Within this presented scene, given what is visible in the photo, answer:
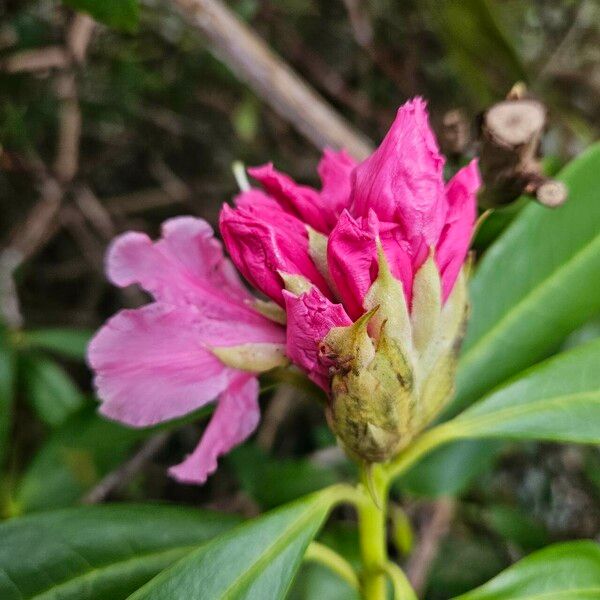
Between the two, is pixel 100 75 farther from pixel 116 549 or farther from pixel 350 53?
pixel 116 549

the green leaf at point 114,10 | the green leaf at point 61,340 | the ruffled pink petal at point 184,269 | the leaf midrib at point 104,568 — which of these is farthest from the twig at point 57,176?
the leaf midrib at point 104,568

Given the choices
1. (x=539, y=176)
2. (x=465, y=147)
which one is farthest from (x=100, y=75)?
(x=539, y=176)

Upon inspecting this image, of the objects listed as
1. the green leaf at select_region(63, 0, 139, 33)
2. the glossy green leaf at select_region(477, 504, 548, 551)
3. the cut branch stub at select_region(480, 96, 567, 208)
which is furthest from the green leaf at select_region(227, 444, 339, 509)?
the green leaf at select_region(63, 0, 139, 33)

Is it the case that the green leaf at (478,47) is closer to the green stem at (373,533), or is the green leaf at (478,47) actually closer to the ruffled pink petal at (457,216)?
the ruffled pink petal at (457,216)

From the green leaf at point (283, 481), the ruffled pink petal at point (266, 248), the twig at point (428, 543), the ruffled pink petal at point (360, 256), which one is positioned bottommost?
the twig at point (428, 543)

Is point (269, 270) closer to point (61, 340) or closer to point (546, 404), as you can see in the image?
point (546, 404)

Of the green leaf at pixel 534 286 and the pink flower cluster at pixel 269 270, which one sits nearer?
the pink flower cluster at pixel 269 270

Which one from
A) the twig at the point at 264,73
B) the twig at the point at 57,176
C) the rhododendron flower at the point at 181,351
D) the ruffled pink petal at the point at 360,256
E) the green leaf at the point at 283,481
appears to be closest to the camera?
the ruffled pink petal at the point at 360,256
